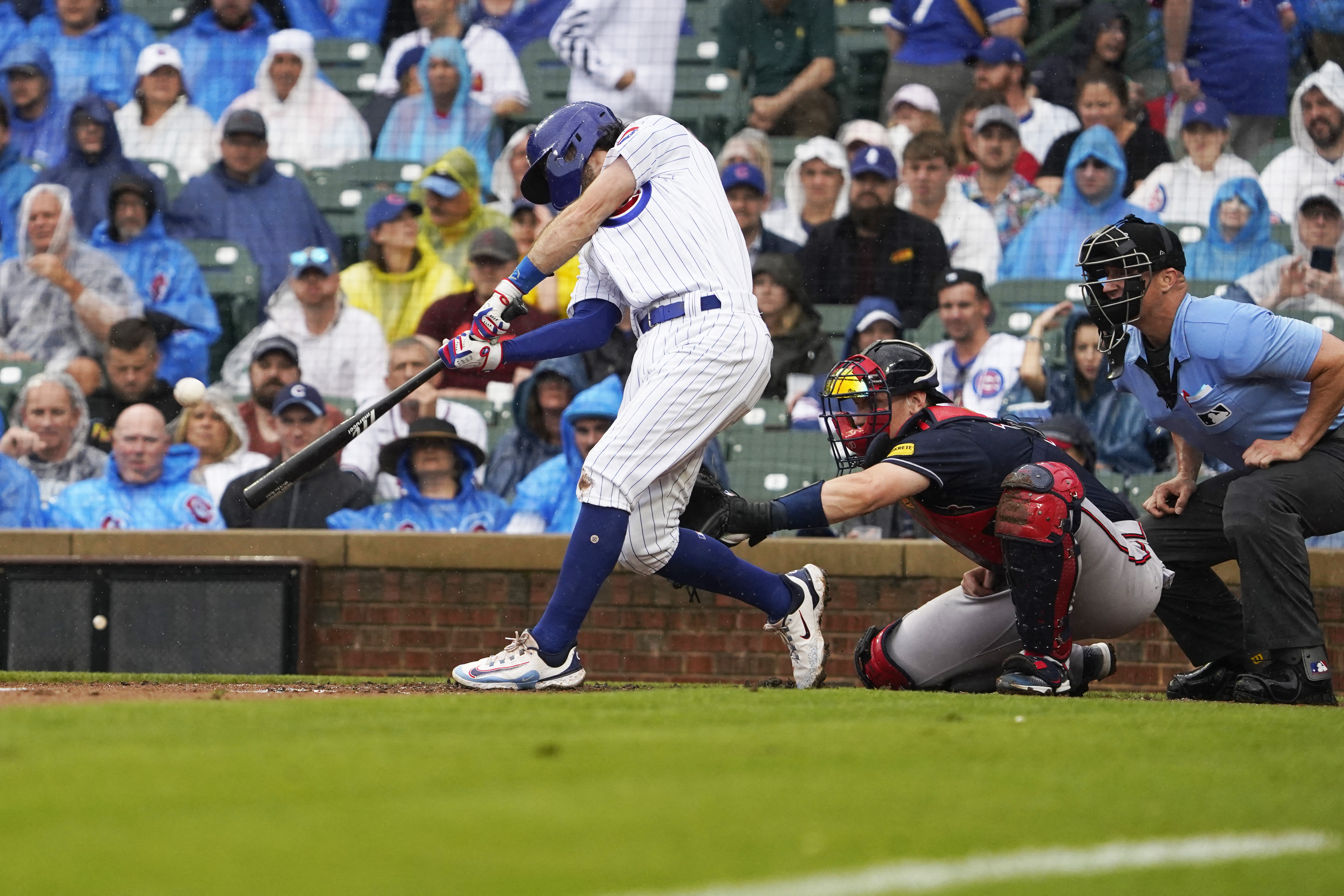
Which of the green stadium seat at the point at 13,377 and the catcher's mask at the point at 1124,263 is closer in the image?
the catcher's mask at the point at 1124,263

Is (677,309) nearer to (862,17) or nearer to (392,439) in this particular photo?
(392,439)

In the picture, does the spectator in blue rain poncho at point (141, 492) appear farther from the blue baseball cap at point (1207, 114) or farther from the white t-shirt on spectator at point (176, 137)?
the blue baseball cap at point (1207, 114)

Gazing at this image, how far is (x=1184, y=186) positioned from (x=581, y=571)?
18.3 feet

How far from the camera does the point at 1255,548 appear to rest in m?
4.91

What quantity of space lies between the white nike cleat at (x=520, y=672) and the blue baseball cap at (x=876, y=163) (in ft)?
16.4

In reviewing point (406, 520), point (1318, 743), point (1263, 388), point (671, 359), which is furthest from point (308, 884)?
point (406, 520)

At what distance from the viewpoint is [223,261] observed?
30.5 feet

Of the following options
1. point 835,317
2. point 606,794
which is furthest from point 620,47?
point 606,794

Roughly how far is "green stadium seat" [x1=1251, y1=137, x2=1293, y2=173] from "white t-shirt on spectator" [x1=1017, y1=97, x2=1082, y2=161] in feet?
3.27

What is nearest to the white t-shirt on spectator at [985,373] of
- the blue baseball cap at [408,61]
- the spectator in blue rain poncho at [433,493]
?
the spectator in blue rain poncho at [433,493]

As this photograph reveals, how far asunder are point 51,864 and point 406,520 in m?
6.33

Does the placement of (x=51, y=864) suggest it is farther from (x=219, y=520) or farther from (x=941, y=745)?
(x=219, y=520)

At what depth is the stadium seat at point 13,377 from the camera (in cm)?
887

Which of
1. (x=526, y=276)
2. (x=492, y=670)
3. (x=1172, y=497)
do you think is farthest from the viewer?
(x=1172, y=497)
